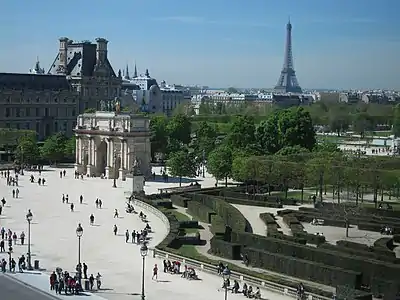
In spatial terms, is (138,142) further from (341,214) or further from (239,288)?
A: (239,288)

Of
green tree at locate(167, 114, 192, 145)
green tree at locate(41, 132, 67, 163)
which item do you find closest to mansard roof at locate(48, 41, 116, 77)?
green tree at locate(167, 114, 192, 145)

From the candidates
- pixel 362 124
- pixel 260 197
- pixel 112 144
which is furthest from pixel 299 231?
pixel 362 124

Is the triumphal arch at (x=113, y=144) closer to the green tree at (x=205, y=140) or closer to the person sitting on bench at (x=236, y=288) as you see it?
the green tree at (x=205, y=140)

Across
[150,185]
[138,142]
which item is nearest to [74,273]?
[150,185]

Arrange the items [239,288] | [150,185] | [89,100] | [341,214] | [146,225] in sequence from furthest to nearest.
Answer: [89,100]
[150,185]
[341,214]
[146,225]
[239,288]

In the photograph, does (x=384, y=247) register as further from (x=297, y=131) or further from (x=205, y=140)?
(x=205, y=140)

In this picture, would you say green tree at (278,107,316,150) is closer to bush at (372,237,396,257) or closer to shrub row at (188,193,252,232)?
shrub row at (188,193,252,232)
